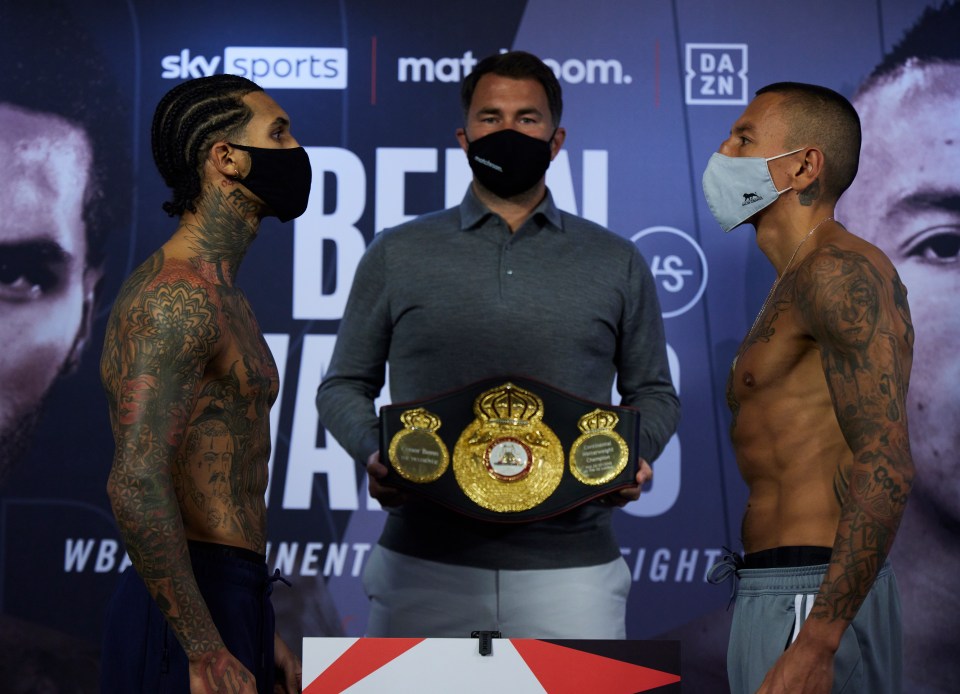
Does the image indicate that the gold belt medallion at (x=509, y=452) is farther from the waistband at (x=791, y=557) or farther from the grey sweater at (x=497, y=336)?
the waistband at (x=791, y=557)

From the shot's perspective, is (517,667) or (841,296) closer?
(517,667)

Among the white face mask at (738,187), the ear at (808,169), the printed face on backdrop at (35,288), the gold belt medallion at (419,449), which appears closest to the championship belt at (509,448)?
the gold belt medallion at (419,449)

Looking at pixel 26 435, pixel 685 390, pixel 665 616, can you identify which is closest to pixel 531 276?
pixel 685 390

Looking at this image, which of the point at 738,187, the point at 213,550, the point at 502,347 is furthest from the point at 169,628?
the point at 738,187

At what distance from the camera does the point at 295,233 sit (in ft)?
13.3

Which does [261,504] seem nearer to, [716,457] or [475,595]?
[475,595]

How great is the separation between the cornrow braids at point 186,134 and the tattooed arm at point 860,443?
3.75 feet

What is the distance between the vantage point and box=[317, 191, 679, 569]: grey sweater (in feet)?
9.17

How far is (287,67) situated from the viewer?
4.07 metres

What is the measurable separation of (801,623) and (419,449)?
92cm

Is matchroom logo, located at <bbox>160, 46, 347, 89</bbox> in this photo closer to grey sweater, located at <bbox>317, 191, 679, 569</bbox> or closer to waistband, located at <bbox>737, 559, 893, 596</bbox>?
grey sweater, located at <bbox>317, 191, 679, 569</bbox>

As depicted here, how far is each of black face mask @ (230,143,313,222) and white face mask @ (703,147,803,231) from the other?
0.84 m

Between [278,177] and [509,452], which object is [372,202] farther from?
[278,177]

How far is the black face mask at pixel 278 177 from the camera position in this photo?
2242mm
